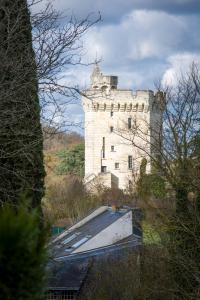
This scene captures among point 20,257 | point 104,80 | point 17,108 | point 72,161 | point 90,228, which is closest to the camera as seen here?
point 20,257

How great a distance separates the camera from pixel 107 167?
254 ft

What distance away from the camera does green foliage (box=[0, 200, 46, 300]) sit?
394 cm

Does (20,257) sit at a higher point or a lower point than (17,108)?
lower

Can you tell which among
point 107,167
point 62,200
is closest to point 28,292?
point 62,200

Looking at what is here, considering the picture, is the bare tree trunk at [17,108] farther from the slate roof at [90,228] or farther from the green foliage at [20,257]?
the slate roof at [90,228]

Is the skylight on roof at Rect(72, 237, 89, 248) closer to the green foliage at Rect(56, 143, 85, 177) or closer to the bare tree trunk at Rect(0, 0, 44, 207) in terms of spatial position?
the bare tree trunk at Rect(0, 0, 44, 207)

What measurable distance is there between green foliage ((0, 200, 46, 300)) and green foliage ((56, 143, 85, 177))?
250 feet

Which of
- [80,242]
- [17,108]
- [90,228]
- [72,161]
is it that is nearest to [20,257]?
[17,108]

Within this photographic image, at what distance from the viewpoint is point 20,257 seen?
4023 mm

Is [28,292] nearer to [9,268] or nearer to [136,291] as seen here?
[9,268]

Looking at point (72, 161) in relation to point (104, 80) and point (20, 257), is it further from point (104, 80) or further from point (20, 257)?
point (20, 257)

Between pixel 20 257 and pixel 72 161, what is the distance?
80.0m

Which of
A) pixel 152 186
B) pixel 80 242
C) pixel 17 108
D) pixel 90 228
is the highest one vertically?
pixel 17 108

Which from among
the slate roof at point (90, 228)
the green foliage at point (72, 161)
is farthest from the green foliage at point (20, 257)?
the green foliage at point (72, 161)
